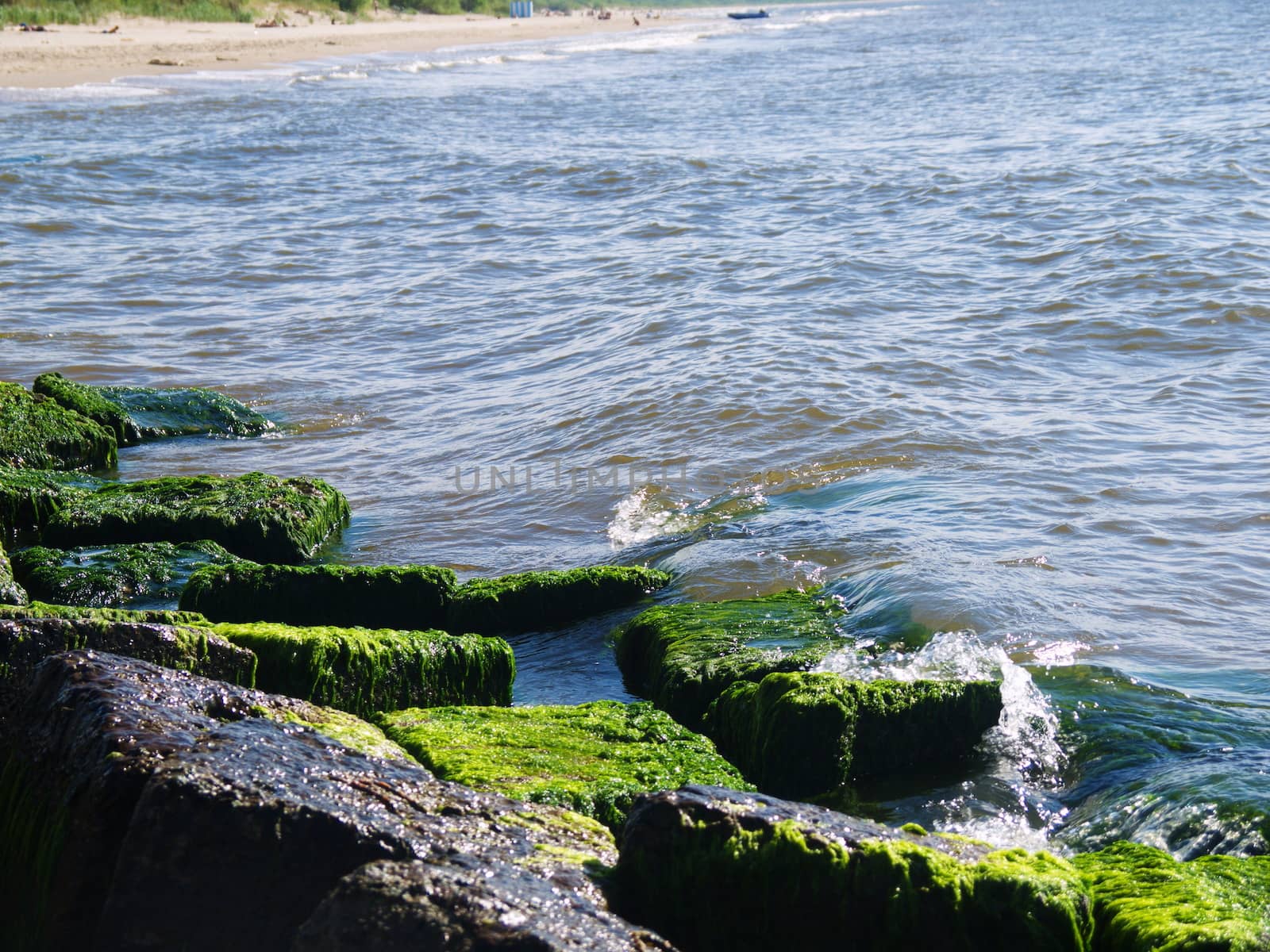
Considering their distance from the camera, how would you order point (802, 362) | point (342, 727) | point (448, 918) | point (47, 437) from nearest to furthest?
point (448, 918) → point (342, 727) → point (47, 437) → point (802, 362)

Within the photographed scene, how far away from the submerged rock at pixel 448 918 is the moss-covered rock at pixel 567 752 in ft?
2.43

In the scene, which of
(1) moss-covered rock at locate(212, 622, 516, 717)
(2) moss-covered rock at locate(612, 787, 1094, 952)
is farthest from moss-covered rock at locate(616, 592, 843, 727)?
(2) moss-covered rock at locate(612, 787, 1094, 952)

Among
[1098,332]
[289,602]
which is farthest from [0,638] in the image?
[1098,332]

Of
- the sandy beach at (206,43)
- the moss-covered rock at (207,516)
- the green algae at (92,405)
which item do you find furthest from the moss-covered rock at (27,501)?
the sandy beach at (206,43)

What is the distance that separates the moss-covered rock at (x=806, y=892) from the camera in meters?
2.67

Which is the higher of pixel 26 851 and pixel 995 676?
pixel 26 851

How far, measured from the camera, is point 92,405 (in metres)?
7.88

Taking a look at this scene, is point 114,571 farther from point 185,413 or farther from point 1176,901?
point 1176,901

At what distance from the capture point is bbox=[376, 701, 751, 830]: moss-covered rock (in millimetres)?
3203

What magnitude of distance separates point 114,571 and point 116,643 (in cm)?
179

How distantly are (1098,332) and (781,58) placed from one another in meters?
32.6

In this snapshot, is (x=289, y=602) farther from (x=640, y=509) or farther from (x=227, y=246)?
(x=227, y=246)

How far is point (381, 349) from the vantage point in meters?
10.8

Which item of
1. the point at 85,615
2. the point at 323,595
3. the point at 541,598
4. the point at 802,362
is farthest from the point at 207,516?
the point at 802,362
